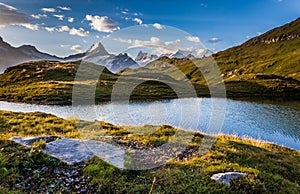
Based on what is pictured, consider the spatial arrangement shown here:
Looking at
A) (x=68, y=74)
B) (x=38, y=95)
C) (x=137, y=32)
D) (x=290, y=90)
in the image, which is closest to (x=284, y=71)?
(x=290, y=90)

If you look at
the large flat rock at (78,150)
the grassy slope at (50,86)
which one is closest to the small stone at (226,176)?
the large flat rock at (78,150)

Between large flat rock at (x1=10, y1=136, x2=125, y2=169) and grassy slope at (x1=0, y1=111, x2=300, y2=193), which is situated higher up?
large flat rock at (x1=10, y1=136, x2=125, y2=169)

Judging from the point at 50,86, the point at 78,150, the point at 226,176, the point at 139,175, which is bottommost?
the point at 139,175

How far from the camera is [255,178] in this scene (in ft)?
33.6

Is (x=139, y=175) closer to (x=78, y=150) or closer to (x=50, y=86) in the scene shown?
(x=78, y=150)

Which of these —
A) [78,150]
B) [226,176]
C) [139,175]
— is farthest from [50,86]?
[226,176]

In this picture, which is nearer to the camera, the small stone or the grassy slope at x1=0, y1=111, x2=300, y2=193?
the grassy slope at x1=0, y1=111, x2=300, y2=193

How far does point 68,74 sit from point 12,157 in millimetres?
149474

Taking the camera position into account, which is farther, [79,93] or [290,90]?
[290,90]

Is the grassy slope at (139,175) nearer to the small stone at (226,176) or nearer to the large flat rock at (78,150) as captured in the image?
the small stone at (226,176)

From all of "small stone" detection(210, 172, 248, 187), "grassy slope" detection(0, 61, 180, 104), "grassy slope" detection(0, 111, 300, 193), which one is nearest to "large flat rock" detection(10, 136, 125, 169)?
"grassy slope" detection(0, 111, 300, 193)

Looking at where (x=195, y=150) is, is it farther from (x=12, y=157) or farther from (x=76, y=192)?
(x=12, y=157)

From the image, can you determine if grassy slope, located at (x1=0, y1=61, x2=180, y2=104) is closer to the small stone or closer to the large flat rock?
the large flat rock

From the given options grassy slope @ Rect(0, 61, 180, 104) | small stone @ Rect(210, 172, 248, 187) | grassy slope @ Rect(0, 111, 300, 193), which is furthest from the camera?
grassy slope @ Rect(0, 61, 180, 104)
